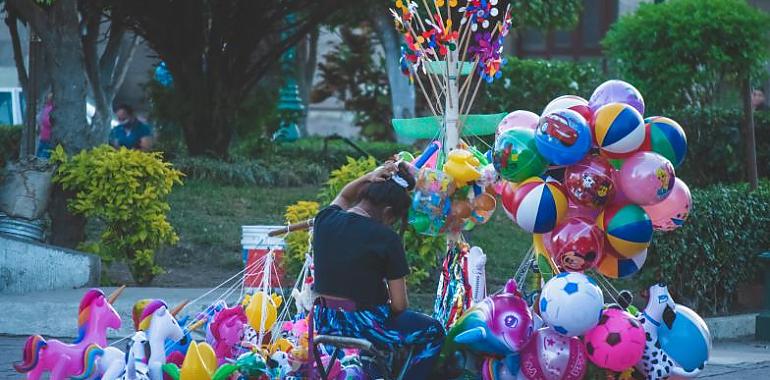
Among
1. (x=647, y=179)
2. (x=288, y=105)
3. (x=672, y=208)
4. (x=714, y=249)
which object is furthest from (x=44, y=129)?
(x=647, y=179)

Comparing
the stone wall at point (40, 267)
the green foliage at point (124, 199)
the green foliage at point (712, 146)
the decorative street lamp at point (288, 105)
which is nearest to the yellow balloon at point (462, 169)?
the green foliage at point (124, 199)

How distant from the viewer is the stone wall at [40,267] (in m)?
10.6

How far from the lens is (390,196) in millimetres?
6324

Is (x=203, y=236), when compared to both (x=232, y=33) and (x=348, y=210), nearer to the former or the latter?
(x=232, y=33)

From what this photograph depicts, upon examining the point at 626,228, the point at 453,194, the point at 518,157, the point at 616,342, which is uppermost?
the point at 518,157

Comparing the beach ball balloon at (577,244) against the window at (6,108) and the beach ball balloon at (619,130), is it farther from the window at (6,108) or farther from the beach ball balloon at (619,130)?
the window at (6,108)

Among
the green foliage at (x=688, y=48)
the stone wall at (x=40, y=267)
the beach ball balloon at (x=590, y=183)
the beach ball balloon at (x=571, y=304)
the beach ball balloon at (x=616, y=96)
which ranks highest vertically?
the green foliage at (x=688, y=48)

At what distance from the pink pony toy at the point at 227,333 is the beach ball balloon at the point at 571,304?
5.50 ft

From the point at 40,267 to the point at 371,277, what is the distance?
528 centimetres

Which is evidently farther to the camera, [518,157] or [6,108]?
[6,108]

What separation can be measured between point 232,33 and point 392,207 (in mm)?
12524

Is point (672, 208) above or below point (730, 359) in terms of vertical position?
above

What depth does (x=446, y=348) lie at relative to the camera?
6.36m

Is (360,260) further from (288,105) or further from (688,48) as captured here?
(288,105)
